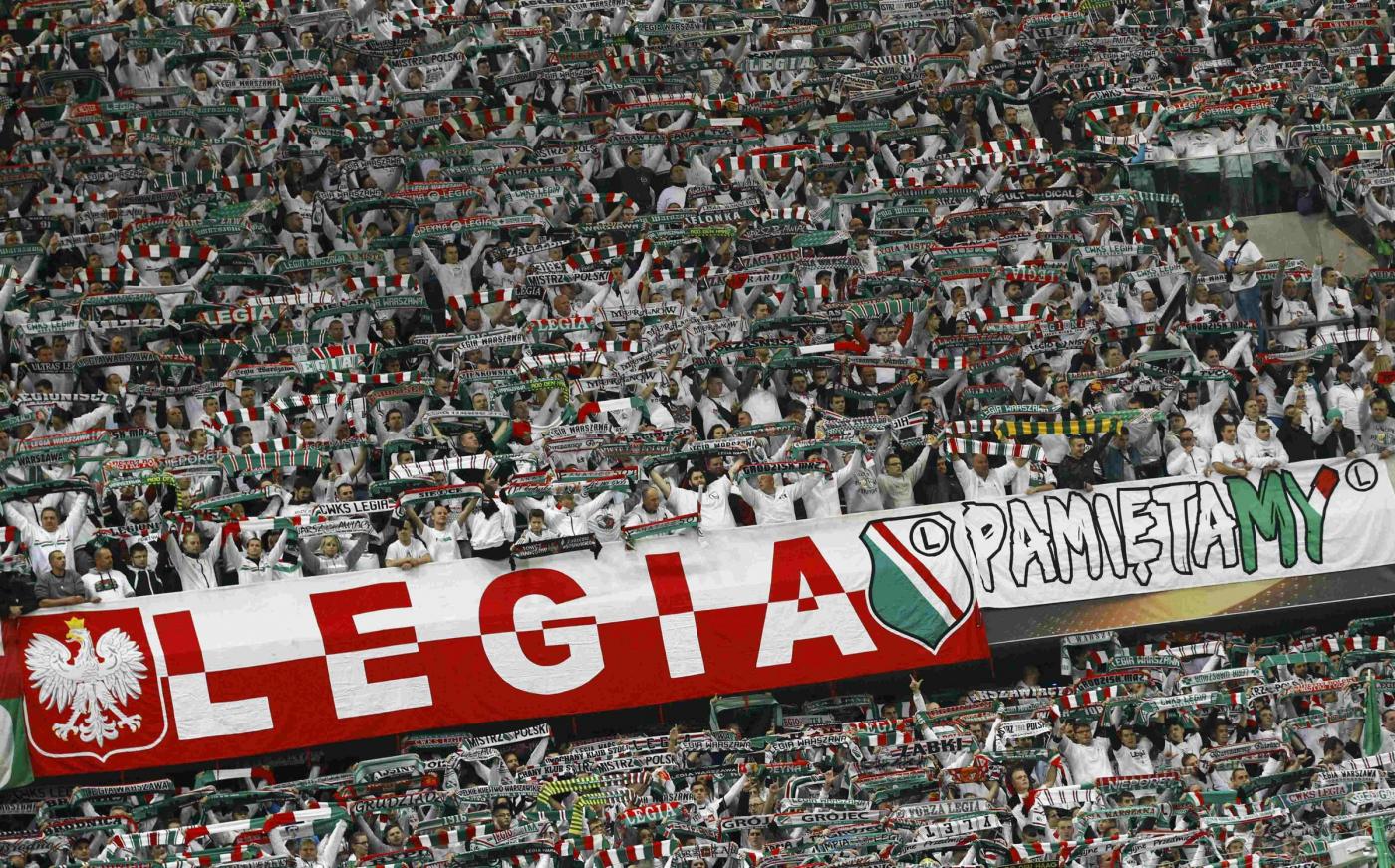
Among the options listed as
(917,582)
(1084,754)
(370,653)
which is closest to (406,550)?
(370,653)

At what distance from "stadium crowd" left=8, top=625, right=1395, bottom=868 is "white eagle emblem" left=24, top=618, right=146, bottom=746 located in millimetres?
702

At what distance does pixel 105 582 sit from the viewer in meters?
23.7

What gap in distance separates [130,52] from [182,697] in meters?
11.0

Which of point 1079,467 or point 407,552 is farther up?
point 407,552

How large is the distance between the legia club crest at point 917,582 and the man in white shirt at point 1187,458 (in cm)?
277

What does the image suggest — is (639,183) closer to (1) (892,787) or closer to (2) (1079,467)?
(2) (1079,467)

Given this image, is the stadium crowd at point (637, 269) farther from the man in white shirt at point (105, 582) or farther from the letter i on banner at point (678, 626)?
the letter i on banner at point (678, 626)

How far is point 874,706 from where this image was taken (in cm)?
2475

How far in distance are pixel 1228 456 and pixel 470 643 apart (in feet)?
28.0

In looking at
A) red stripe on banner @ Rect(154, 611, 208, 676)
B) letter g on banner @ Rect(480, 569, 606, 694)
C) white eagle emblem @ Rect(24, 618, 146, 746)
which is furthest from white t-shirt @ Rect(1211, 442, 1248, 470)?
white eagle emblem @ Rect(24, 618, 146, 746)

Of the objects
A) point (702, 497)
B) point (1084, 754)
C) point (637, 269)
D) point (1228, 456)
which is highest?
point (637, 269)

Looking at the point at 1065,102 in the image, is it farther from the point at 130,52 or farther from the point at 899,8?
the point at 130,52

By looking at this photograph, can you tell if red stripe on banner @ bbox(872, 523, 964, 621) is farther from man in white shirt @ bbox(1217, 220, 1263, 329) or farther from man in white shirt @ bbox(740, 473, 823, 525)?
man in white shirt @ bbox(1217, 220, 1263, 329)

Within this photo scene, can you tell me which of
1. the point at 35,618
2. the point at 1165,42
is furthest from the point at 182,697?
the point at 1165,42
